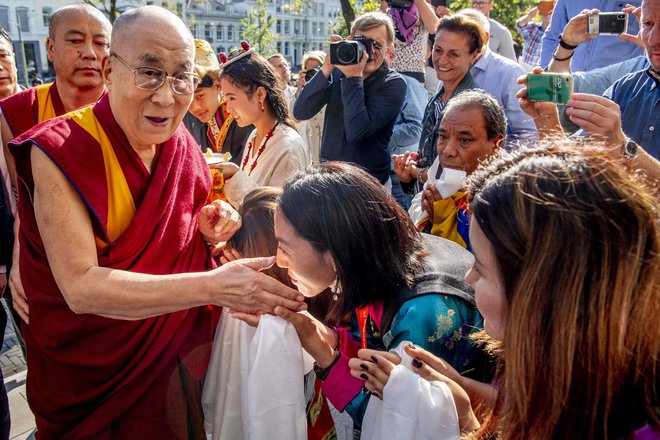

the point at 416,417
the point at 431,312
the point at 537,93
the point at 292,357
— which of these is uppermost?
the point at 537,93

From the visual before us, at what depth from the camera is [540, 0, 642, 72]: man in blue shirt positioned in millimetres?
3406

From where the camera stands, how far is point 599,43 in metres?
3.56

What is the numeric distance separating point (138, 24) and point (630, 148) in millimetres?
1752

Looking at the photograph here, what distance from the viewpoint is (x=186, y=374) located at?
6.33 feet

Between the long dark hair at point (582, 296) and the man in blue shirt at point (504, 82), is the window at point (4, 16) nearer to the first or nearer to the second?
the man in blue shirt at point (504, 82)

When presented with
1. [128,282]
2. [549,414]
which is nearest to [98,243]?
[128,282]

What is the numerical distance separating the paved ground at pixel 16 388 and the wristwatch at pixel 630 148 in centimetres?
322

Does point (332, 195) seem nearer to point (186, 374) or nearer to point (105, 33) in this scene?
point (186, 374)

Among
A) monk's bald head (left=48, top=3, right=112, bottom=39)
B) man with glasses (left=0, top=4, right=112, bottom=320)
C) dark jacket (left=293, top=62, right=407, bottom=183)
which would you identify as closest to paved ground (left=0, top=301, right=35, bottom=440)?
man with glasses (left=0, top=4, right=112, bottom=320)

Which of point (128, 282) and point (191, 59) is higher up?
point (191, 59)

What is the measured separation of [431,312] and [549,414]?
578 millimetres

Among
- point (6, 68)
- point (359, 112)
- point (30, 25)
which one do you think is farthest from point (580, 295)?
point (30, 25)

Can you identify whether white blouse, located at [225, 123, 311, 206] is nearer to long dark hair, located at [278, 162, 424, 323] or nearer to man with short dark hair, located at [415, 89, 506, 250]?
man with short dark hair, located at [415, 89, 506, 250]

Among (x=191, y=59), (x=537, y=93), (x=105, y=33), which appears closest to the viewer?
(x=191, y=59)
